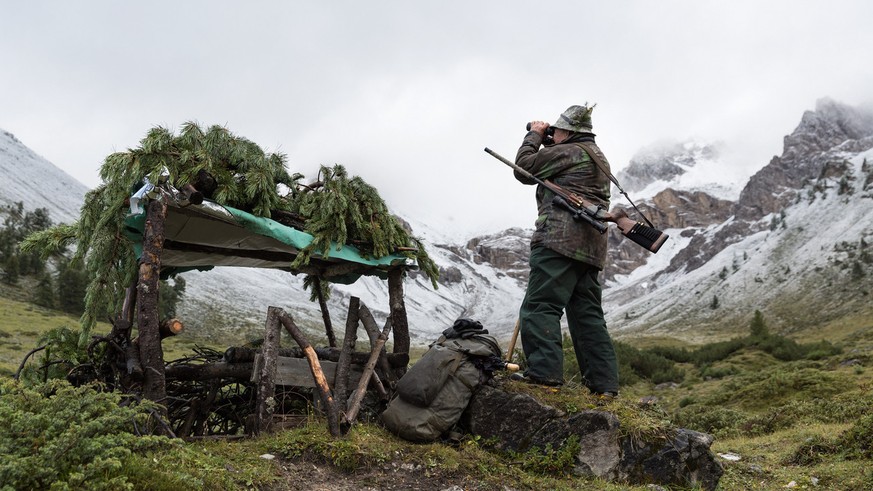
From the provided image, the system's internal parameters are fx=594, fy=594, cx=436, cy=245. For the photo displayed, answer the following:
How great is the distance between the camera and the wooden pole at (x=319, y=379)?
23.0 ft

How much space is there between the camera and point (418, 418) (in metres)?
6.98

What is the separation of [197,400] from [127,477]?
4.15m

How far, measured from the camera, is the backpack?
698 centimetres

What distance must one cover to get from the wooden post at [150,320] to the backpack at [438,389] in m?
2.66

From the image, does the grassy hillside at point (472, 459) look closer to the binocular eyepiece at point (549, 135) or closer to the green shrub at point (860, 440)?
the green shrub at point (860, 440)

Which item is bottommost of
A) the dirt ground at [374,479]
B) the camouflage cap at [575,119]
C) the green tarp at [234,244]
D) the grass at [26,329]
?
the grass at [26,329]

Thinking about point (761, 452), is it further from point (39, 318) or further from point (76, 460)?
point (39, 318)

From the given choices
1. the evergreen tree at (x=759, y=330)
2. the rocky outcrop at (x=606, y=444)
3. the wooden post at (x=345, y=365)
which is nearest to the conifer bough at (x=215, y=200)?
the wooden post at (x=345, y=365)

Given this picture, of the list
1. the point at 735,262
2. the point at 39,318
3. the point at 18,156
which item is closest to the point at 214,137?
the point at 39,318

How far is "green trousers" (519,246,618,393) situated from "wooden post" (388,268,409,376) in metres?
2.52

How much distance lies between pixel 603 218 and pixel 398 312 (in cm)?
376

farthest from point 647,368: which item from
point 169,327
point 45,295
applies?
point 45,295

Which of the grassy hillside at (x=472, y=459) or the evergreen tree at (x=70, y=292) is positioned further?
the evergreen tree at (x=70, y=292)

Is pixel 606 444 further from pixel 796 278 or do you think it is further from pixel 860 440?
pixel 796 278
